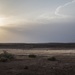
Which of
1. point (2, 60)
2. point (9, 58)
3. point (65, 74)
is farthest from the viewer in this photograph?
point (9, 58)

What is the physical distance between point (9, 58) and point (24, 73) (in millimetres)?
12867

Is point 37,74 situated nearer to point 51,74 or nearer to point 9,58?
point 51,74

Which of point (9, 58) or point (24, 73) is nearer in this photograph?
point (24, 73)

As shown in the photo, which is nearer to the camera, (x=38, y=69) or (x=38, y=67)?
(x=38, y=69)

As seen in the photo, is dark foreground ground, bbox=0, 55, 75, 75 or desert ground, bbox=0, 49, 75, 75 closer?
dark foreground ground, bbox=0, 55, 75, 75

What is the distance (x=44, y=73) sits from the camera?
20562mm

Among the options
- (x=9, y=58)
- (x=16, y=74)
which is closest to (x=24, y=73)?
(x=16, y=74)

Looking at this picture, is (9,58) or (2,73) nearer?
(2,73)

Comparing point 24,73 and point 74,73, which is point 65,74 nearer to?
point 74,73

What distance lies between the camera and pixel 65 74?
19875 mm

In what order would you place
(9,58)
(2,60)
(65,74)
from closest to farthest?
(65,74), (2,60), (9,58)

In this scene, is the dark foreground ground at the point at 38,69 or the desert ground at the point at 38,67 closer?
the dark foreground ground at the point at 38,69

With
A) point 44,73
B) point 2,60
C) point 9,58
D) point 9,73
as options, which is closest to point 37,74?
point 44,73

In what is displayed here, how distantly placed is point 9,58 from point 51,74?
13.8 meters
